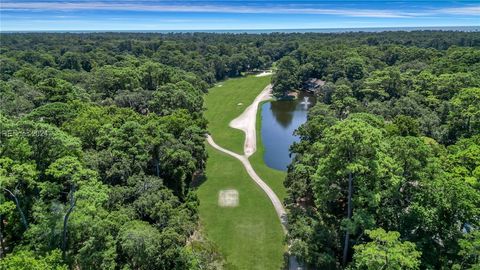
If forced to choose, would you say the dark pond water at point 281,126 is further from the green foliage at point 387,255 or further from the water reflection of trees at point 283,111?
the green foliage at point 387,255

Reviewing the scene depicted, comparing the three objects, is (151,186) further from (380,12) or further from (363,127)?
(380,12)

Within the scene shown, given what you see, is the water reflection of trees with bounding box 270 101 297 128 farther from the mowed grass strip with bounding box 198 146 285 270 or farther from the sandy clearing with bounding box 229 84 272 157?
the mowed grass strip with bounding box 198 146 285 270

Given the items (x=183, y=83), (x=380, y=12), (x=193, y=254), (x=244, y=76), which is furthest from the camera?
(x=380, y=12)

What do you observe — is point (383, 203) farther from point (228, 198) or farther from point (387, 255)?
point (228, 198)

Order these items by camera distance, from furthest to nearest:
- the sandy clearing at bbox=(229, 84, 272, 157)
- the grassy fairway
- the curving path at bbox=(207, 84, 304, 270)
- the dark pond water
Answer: the sandy clearing at bbox=(229, 84, 272, 157) < the dark pond water < the curving path at bbox=(207, 84, 304, 270) < the grassy fairway

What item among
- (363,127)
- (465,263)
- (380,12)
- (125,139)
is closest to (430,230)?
(465,263)

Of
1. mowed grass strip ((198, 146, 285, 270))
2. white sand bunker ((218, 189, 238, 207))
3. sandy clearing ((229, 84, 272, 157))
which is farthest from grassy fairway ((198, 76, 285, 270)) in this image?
sandy clearing ((229, 84, 272, 157))

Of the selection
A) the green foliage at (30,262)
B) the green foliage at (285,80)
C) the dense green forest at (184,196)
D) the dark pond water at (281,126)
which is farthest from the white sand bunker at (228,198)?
the green foliage at (285,80)
